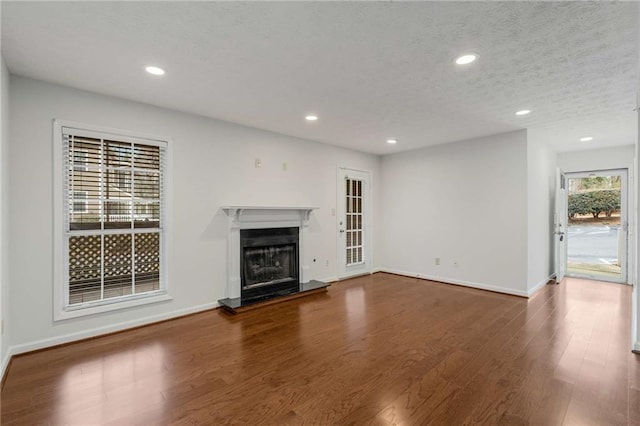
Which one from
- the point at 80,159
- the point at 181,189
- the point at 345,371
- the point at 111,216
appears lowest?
the point at 345,371

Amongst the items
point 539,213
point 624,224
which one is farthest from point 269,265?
point 624,224

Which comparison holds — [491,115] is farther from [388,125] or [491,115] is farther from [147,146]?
[147,146]

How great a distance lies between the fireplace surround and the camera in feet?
13.6

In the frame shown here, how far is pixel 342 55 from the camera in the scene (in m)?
2.41

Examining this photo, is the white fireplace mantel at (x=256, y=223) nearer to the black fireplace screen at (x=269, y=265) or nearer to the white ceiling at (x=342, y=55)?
the black fireplace screen at (x=269, y=265)

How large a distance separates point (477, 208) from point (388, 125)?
220 centimetres

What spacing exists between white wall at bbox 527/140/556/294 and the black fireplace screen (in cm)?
367

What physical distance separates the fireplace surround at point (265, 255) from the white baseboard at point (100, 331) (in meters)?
0.40

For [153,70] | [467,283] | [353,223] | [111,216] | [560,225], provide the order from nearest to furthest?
[153,70] → [111,216] → [467,283] → [560,225] → [353,223]

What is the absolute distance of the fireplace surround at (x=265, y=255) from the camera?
4160mm

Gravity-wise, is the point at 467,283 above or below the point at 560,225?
below

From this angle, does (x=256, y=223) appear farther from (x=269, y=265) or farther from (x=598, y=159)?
(x=598, y=159)

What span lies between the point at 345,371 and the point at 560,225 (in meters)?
5.26

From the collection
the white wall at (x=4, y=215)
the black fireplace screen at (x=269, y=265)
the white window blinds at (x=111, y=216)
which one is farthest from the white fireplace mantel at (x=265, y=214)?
the white wall at (x=4, y=215)
